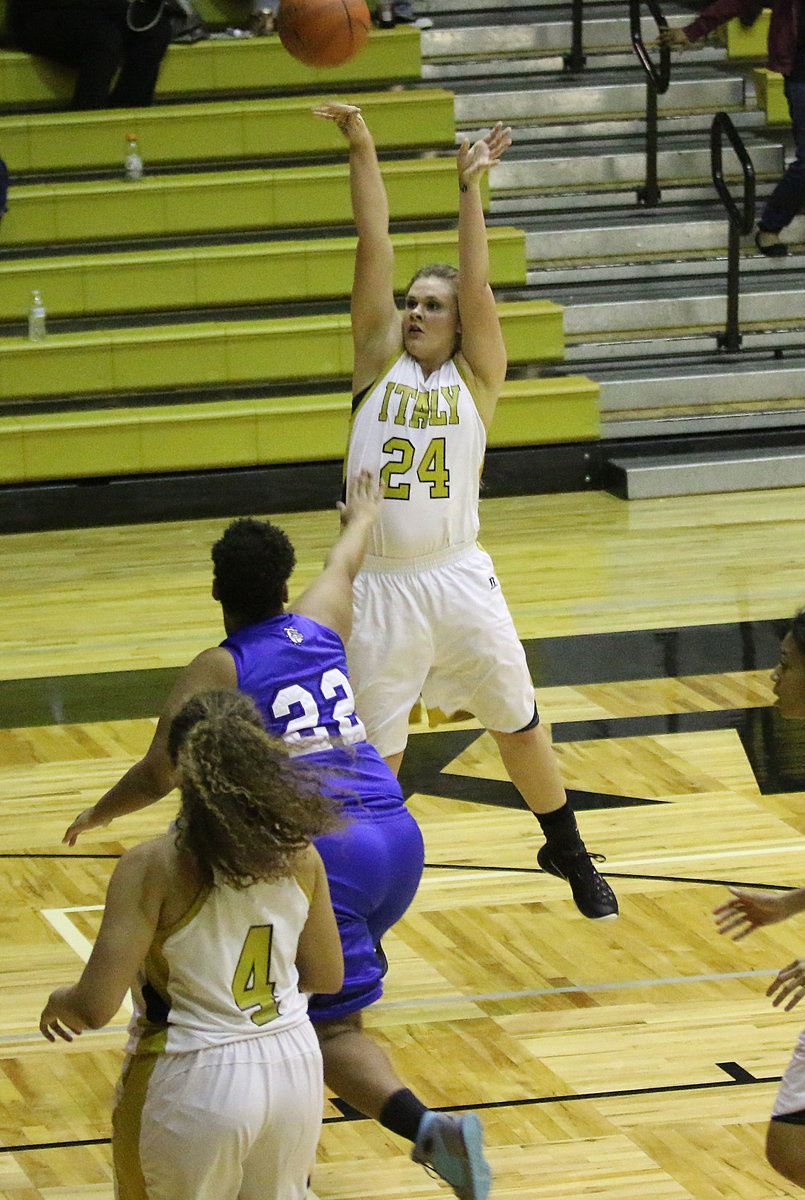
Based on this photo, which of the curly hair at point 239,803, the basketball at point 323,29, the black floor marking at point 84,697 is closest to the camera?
the curly hair at point 239,803

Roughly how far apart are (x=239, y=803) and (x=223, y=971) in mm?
226

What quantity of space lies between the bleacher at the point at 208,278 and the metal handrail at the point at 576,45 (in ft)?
3.14

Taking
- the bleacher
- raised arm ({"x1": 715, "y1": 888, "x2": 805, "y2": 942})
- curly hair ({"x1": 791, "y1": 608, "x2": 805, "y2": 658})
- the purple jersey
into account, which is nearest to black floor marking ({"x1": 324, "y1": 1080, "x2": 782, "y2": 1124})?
raised arm ({"x1": 715, "y1": 888, "x2": 805, "y2": 942})

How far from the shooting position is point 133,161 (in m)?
9.38

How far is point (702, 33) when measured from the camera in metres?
9.58

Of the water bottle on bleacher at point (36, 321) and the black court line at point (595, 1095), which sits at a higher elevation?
the water bottle on bleacher at point (36, 321)

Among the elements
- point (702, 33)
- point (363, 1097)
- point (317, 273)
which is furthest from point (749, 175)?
point (363, 1097)

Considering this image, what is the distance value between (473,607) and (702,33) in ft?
21.6

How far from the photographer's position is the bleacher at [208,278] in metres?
8.51

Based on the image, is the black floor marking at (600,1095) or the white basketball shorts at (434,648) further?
the white basketball shorts at (434,648)

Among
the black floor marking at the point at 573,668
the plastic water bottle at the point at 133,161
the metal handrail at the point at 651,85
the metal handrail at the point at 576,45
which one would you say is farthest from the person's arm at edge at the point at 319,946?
the metal handrail at the point at 576,45

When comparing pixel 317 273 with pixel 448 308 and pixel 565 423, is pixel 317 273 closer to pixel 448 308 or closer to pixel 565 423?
pixel 565 423

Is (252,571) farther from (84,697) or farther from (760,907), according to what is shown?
(84,697)

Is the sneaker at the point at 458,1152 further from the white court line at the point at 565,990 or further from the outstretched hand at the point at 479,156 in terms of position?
the outstretched hand at the point at 479,156
